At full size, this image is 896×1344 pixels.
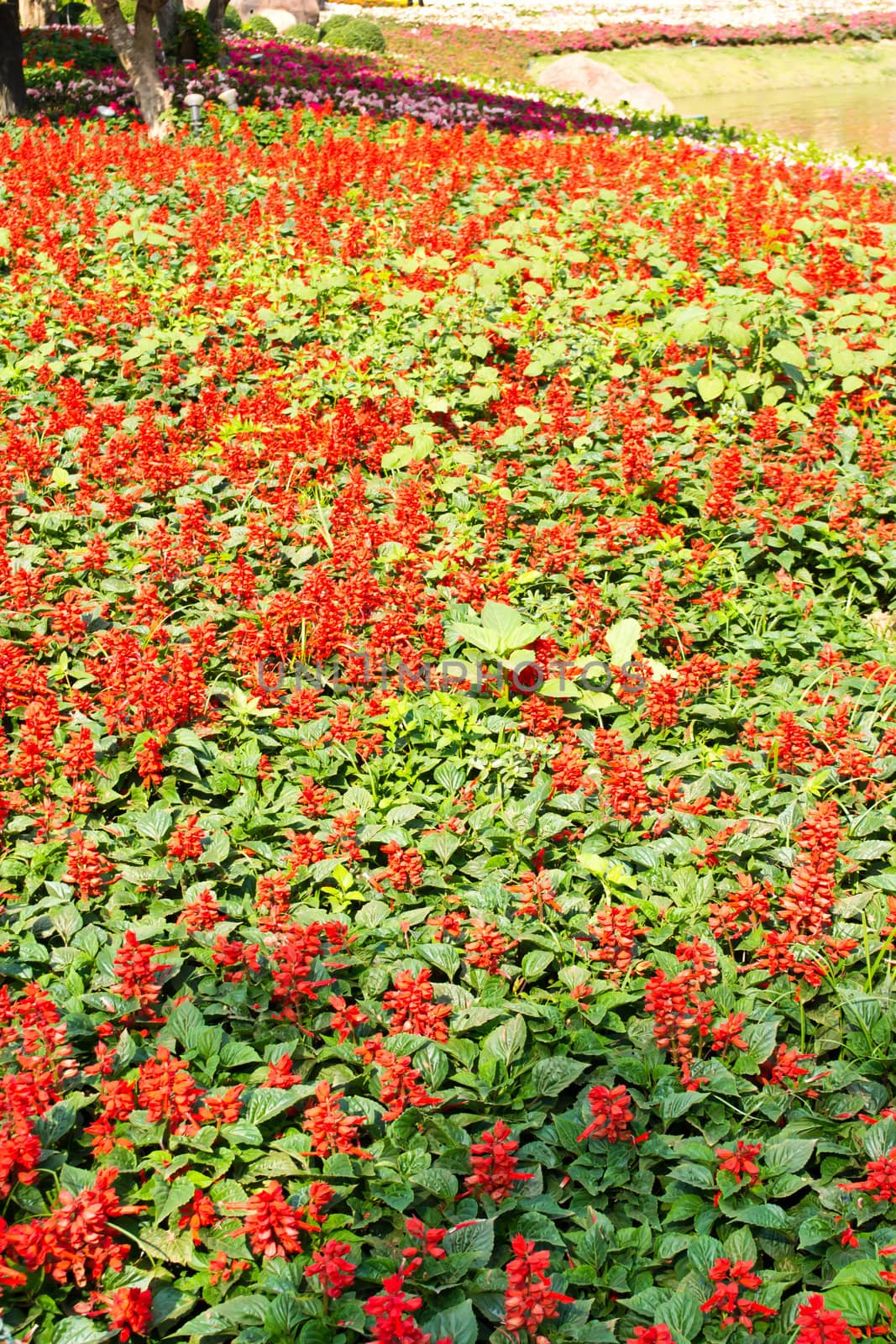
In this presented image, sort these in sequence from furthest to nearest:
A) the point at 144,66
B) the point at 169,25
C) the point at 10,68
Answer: the point at 169,25, the point at 10,68, the point at 144,66

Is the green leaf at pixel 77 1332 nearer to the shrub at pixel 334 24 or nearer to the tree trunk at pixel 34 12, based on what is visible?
the tree trunk at pixel 34 12

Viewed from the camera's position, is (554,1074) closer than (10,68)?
Yes

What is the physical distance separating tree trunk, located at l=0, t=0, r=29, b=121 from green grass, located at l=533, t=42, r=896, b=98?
78.2ft

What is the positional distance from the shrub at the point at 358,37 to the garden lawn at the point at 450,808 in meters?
30.0

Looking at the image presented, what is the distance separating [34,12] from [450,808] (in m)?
31.6

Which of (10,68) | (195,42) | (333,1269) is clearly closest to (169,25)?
(195,42)

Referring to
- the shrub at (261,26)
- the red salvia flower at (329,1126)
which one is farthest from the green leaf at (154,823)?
the shrub at (261,26)

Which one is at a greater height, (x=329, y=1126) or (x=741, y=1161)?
(x=329, y=1126)

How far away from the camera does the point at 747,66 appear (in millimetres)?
37438

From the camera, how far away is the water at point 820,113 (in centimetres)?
2381

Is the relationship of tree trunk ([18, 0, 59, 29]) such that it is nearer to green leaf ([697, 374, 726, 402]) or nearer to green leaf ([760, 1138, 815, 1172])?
green leaf ([697, 374, 726, 402])

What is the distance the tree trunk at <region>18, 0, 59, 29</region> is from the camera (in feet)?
92.6

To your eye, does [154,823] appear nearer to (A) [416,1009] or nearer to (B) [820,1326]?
(A) [416,1009]

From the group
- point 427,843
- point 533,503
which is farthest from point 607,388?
point 427,843
